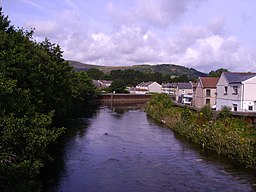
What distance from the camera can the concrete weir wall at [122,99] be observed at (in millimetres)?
93062

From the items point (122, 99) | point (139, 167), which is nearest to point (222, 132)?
point (139, 167)

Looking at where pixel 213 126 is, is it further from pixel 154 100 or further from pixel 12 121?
pixel 154 100

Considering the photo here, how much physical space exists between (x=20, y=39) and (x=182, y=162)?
46.6ft

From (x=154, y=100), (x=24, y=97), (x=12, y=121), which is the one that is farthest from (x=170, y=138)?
(x=154, y=100)

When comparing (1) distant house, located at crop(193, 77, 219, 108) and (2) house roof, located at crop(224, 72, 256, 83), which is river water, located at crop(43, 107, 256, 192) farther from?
(1) distant house, located at crop(193, 77, 219, 108)

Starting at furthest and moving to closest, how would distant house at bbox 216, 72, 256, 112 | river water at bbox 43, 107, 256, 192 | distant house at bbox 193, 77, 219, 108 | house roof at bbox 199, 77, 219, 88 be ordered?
house roof at bbox 199, 77, 219, 88 → distant house at bbox 193, 77, 219, 108 → distant house at bbox 216, 72, 256, 112 → river water at bbox 43, 107, 256, 192

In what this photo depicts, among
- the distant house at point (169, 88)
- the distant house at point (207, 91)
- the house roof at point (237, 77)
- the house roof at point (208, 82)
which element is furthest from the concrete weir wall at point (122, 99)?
the house roof at point (237, 77)

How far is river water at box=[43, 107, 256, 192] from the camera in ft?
58.6

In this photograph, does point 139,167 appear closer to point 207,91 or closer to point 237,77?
point 237,77

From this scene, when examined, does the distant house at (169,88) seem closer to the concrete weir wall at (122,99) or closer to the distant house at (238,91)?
the concrete weir wall at (122,99)

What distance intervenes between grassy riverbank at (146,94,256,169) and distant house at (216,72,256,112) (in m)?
5.15

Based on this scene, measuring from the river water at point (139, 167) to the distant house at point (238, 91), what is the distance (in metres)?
7.97

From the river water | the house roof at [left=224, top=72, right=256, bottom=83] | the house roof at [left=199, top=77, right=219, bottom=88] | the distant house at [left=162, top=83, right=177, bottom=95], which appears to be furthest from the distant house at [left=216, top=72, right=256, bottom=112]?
the distant house at [left=162, top=83, right=177, bottom=95]

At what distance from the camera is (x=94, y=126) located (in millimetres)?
41469
